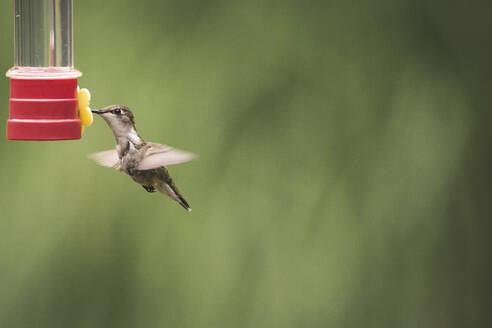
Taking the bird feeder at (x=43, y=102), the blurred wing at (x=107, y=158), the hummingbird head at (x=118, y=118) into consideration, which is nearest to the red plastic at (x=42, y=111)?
the bird feeder at (x=43, y=102)

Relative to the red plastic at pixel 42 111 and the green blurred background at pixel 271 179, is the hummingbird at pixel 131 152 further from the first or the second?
the green blurred background at pixel 271 179

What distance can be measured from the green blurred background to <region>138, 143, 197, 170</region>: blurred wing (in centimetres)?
123

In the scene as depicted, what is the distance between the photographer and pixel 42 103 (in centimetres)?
134

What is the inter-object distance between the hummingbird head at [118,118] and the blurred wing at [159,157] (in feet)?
0.22

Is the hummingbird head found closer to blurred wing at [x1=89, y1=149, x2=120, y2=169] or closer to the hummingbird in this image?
the hummingbird

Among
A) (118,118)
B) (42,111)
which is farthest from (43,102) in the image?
(118,118)

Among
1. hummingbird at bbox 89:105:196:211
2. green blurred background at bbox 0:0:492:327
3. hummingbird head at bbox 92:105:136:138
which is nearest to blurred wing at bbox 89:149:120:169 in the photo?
hummingbird at bbox 89:105:196:211

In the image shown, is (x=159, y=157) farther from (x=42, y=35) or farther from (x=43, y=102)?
(x=42, y=35)

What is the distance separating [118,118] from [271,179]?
1440 millimetres

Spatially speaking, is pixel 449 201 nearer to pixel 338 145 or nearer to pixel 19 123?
pixel 338 145

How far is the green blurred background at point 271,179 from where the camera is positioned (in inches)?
108

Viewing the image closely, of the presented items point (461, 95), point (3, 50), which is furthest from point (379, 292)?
point (3, 50)

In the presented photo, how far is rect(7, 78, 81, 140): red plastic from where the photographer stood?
1325 mm

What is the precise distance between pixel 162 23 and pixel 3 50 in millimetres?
632
